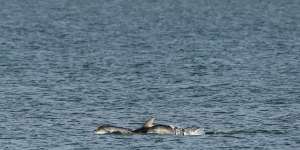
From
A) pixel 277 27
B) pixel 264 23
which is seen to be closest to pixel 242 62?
pixel 277 27

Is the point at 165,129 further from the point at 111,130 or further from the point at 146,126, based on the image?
the point at 111,130

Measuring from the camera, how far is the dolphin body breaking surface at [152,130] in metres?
58.2

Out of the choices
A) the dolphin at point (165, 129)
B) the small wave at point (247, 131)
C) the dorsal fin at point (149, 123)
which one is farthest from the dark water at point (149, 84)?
the dorsal fin at point (149, 123)

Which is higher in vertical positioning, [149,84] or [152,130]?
[149,84]

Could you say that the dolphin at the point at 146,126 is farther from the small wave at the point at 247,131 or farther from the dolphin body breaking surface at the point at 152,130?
the small wave at the point at 247,131

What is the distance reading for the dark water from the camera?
58.0 m

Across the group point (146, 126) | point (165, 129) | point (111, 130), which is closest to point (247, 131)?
point (165, 129)

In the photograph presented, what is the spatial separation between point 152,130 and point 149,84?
19.3 metres

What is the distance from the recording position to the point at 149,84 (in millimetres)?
78188

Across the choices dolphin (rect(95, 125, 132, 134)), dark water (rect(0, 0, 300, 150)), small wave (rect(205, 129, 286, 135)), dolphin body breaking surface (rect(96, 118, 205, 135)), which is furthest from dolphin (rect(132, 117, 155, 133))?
small wave (rect(205, 129, 286, 135))

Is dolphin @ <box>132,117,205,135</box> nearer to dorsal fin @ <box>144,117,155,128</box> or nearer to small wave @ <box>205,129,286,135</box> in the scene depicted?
dorsal fin @ <box>144,117,155,128</box>

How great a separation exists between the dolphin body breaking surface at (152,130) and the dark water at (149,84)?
48 centimetres

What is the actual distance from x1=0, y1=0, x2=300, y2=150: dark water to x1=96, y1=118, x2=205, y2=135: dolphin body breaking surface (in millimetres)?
475

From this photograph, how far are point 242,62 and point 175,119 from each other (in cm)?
2947
